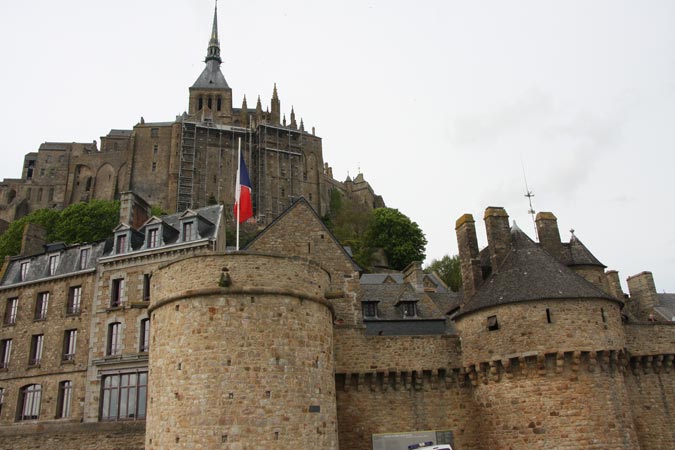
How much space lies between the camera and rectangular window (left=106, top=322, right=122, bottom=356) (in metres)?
26.9

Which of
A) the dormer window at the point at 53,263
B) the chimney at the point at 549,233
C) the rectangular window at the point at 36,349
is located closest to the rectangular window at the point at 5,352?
the rectangular window at the point at 36,349

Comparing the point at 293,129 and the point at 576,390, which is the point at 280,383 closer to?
the point at 576,390

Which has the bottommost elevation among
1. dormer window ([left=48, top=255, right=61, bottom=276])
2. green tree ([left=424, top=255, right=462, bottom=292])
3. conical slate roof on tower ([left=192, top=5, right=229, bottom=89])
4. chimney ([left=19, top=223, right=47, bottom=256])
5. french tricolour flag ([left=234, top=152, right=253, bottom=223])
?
french tricolour flag ([left=234, top=152, right=253, bottom=223])

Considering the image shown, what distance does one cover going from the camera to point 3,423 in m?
27.0

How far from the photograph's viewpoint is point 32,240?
112 ft

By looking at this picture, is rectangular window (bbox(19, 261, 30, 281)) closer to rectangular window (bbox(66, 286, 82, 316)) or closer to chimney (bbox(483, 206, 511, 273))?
rectangular window (bbox(66, 286, 82, 316))

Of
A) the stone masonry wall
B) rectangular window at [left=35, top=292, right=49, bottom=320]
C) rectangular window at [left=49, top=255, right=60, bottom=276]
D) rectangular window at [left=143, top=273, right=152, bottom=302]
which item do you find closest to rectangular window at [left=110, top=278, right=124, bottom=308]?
rectangular window at [left=143, top=273, right=152, bottom=302]

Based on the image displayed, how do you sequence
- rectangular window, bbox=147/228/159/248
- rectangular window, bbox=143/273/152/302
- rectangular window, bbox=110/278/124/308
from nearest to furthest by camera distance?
rectangular window, bbox=143/273/152/302 < rectangular window, bbox=110/278/124/308 < rectangular window, bbox=147/228/159/248

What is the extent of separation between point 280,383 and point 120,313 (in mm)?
14367

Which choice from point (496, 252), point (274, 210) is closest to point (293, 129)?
point (274, 210)

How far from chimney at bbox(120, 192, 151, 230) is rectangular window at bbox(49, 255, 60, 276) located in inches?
151

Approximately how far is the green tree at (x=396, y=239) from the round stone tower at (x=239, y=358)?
49.4 m

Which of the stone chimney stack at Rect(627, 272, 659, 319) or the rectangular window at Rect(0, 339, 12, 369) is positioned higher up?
the stone chimney stack at Rect(627, 272, 659, 319)

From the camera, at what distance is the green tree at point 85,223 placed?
5403cm
